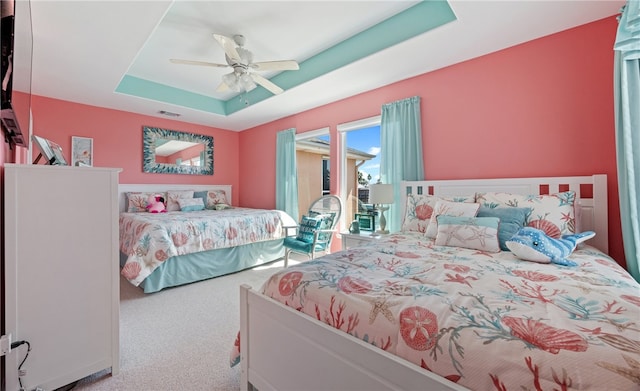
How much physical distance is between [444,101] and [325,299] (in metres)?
2.76

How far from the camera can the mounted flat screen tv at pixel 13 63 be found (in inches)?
43.6

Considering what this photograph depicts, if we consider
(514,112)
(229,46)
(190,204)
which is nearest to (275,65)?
(229,46)

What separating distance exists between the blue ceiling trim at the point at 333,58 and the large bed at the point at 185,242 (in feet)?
5.31

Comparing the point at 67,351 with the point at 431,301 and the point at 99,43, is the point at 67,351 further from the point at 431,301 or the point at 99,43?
the point at 99,43

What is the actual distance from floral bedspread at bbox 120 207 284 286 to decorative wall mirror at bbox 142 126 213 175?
4.60ft

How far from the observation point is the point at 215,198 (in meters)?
5.22

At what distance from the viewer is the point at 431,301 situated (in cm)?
98

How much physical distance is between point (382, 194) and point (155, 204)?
142 inches

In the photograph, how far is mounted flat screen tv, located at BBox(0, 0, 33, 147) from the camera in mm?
1107

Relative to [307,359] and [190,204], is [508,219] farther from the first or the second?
[190,204]

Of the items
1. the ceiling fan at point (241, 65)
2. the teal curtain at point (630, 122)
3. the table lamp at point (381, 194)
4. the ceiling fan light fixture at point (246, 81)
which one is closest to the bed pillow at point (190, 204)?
the ceiling fan at point (241, 65)

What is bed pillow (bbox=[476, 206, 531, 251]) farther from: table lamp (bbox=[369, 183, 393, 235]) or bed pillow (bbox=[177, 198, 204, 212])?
bed pillow (bbox=[177, 198, 204, 212])

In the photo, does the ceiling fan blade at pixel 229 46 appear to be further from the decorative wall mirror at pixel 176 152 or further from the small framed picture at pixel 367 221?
the decorative wall mirror at pixel 176 152

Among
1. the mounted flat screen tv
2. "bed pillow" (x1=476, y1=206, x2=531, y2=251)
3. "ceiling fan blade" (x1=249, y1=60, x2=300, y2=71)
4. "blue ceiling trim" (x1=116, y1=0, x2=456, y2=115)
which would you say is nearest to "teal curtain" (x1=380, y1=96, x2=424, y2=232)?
"blue ceiling trim" (x1=116, y1=0, x2=456, y2=115)
